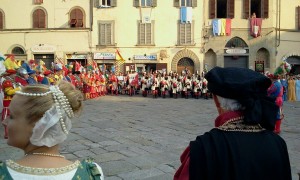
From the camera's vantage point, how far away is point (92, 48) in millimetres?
28516

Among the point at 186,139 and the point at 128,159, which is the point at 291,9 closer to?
the point at 186,139

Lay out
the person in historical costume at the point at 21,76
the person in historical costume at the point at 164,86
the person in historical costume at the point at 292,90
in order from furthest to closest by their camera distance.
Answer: the person in historical costume at the point at 164,86
the person in historical costume at the point at 292,90
the person in historical costume at the point at 21,76

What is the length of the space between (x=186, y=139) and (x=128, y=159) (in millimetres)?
2285

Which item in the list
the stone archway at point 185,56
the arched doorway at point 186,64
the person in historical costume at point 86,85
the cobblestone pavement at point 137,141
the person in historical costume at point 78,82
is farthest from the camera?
the arched doorway at point 186,64

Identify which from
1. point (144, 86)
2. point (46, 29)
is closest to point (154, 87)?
point (144, 86)

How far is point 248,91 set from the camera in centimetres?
212

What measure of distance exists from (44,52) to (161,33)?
30.7 feet

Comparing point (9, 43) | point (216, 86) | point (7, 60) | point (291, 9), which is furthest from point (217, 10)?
point (216, 86)

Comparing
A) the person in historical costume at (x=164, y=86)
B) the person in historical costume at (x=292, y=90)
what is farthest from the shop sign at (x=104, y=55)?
the person in historical costume at (x=292, y=90)

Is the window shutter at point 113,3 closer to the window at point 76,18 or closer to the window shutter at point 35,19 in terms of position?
the window at point 76,18

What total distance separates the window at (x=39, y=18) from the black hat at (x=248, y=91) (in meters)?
28.7

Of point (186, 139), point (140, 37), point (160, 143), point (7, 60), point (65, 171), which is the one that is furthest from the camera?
point (140, 37)

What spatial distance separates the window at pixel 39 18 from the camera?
29062mm

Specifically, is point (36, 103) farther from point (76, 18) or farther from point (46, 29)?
point (46, 29)
